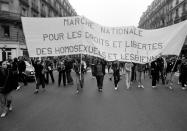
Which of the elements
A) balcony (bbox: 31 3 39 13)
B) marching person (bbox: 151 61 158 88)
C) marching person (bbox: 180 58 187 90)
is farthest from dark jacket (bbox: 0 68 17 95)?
balcony (bbox: 31 3 39 13)

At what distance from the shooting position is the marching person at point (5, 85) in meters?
5.06

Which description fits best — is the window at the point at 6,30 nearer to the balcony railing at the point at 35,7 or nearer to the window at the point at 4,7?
the window at the point at 4,7

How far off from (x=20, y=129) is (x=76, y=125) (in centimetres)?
125

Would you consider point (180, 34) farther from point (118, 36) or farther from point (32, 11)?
point (32, 11)

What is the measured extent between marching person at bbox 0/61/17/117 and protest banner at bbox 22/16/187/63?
70.9 inches

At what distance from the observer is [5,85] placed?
5.05 meters

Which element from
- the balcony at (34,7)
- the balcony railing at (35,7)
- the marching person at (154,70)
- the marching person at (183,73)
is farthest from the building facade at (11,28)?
the marching person at (183,73)

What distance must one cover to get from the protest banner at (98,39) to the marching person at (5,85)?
1801 mm

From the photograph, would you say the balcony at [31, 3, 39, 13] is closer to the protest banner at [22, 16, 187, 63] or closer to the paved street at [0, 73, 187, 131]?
the protest banner at [22, 16, 187, 63]

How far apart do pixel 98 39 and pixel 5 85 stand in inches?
143

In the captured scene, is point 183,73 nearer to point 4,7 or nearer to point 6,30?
point 6,30

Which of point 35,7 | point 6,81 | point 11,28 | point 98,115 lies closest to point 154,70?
point 98,115


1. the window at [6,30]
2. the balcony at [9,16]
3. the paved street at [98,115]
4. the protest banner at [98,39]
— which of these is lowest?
the paved street at [98,115]

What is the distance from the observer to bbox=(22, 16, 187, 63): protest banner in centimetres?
682
